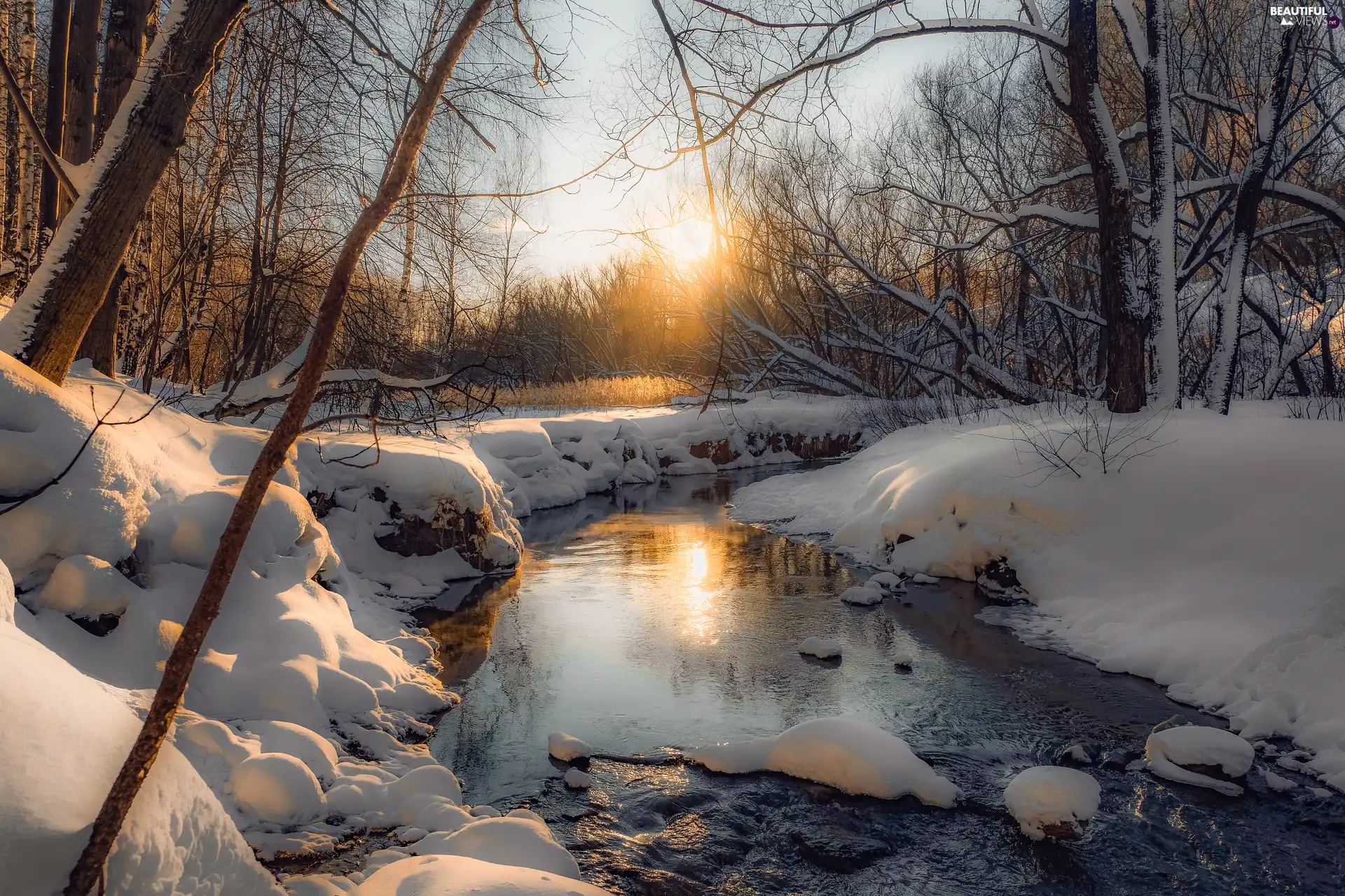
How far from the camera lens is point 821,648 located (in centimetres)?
540

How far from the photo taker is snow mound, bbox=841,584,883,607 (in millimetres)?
6684

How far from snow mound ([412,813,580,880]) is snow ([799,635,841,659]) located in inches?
113

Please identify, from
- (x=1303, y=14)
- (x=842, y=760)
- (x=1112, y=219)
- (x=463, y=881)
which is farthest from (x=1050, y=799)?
(x=1303, y=14)

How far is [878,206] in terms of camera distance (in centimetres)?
1759

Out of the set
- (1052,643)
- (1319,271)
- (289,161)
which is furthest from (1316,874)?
(1319,271)

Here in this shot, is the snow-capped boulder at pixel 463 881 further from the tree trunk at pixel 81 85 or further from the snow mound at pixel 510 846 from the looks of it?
the tree trunk at pixel 81 85

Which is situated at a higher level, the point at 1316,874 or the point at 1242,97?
the point at 1242,97

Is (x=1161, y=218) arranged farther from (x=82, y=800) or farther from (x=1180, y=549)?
(x=82, y=800)

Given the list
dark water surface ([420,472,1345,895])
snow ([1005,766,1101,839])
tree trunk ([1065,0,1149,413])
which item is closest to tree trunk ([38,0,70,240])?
dark water surface ([420,472,1345,895])

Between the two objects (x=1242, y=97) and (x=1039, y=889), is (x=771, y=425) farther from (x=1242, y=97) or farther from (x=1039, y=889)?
(x=1039, y=889)

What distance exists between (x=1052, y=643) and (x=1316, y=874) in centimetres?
263

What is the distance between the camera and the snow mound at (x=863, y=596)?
21.9 feet

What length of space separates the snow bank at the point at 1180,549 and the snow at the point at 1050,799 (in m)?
1.30

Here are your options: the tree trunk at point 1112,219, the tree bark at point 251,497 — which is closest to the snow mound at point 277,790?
the tree bark at point 251,497
